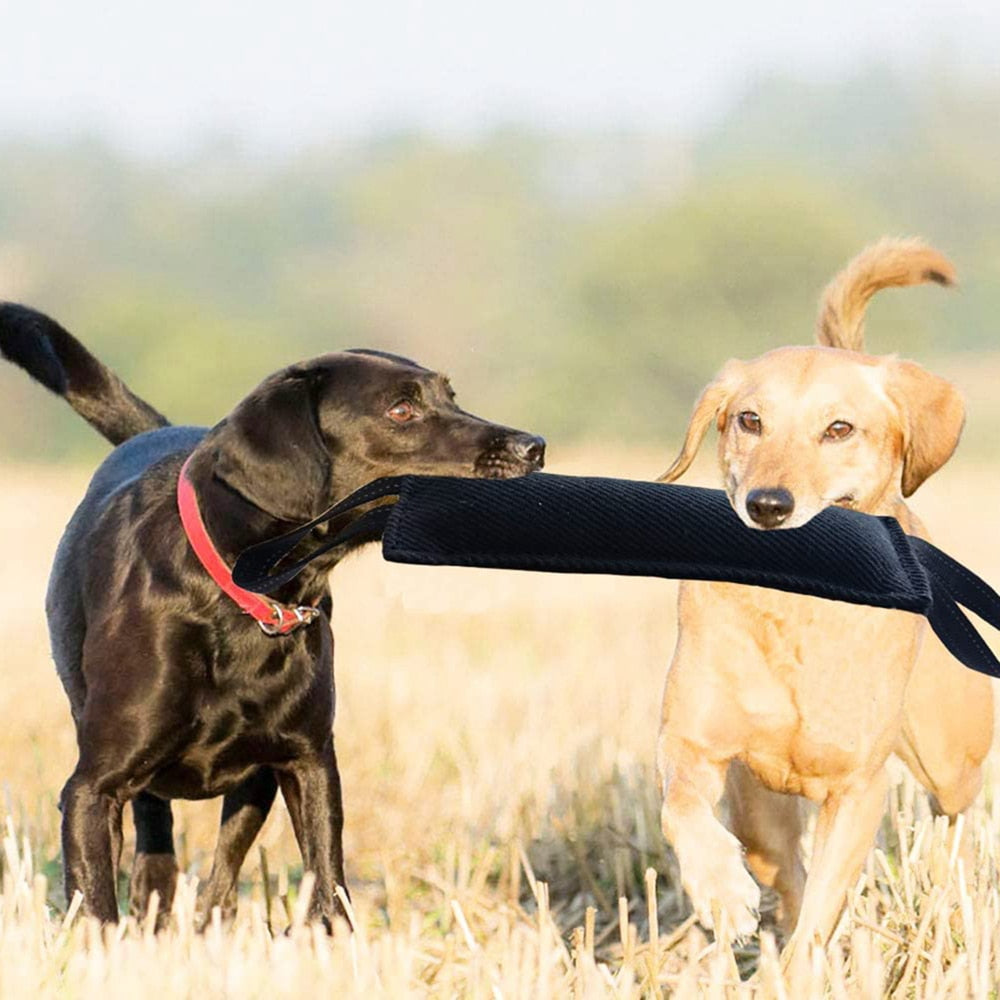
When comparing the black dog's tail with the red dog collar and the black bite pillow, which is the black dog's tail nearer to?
the red dog collar

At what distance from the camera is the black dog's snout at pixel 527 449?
183 inches

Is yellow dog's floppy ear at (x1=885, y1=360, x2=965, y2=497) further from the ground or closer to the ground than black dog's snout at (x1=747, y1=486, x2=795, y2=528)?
further from the ground

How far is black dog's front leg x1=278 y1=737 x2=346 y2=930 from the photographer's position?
4.66m

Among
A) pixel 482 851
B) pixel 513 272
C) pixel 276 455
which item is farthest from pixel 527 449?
pixel 513 272

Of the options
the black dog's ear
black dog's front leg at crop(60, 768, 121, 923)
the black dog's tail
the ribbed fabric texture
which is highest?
the black dog's tail

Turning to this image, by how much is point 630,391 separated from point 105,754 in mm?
41382

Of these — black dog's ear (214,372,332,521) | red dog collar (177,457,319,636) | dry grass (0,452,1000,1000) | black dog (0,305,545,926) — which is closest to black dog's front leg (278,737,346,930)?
black dog (0,305,545,926)

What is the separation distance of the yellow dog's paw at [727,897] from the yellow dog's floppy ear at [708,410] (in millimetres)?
1077

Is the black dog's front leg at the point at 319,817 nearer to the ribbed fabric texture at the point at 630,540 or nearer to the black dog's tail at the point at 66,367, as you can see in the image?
the ribbed fabric texture at the point at 630,540

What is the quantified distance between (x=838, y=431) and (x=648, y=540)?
683 millimetres

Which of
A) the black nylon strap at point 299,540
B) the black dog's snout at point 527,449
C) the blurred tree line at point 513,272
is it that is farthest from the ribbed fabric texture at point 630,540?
the blurred tree line at point 513,272

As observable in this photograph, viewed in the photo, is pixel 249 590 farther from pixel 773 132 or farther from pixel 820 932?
pixel 773 132

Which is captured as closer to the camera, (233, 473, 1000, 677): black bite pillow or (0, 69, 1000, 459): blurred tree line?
(233, 473, 1000, 677): black bite pillow

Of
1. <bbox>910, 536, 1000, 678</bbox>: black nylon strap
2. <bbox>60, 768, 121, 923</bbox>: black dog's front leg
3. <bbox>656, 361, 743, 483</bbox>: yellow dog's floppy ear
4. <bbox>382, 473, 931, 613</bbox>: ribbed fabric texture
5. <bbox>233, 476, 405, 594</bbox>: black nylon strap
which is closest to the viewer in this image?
<bbox>382, 473, 931, 613</bbox>: ribbed fabric texture
